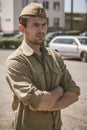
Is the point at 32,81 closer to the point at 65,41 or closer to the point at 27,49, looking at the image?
the point at 27,49

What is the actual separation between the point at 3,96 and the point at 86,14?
73274 millimetres

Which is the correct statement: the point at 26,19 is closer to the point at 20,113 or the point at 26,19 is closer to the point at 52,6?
the point at 20,113

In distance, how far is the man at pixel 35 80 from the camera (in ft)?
10.1

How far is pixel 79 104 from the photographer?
10.1m

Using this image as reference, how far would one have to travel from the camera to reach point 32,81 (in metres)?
3.15

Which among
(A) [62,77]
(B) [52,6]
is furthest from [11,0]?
(A) [62,77]

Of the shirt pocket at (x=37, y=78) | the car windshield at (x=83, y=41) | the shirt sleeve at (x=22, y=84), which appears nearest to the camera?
the shirt sleeve at (x=22, y=84)

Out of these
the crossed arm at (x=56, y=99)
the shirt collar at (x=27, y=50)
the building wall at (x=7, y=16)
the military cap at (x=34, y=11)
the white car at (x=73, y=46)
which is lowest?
the building wall at (x=7, y=16)

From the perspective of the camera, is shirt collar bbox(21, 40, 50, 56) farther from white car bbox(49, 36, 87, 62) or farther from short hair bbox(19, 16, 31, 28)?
white car bbox(49, 36, 87, 62)

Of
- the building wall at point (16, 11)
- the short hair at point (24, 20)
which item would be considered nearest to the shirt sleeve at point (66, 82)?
the short hair at point (24, 20)

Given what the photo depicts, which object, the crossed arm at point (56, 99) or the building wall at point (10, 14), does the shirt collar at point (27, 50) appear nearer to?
the crossed arm at point (56, 99)

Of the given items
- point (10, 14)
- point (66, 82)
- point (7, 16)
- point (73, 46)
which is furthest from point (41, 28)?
point (7, 16)

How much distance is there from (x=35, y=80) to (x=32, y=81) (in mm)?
24

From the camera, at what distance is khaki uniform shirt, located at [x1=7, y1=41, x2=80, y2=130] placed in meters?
3.05
